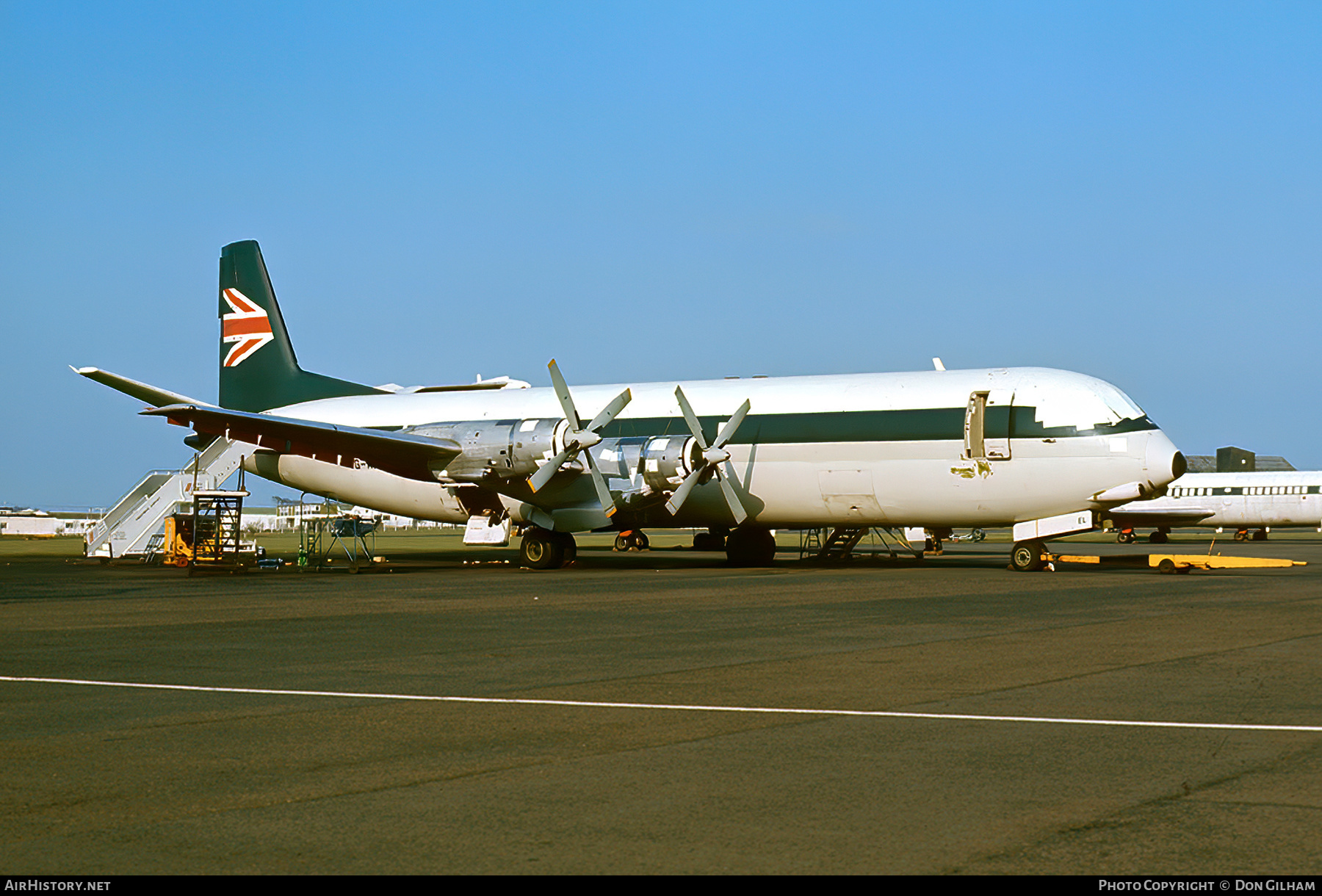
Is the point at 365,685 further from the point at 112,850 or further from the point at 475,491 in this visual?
the point at 475,491

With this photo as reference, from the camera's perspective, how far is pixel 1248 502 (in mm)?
61875

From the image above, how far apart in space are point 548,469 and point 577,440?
103 cm

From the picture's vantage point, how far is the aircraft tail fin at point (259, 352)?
1483 inches

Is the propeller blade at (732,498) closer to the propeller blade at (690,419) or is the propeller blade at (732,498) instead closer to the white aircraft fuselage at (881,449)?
the white aircraft fuselage at (881,449)

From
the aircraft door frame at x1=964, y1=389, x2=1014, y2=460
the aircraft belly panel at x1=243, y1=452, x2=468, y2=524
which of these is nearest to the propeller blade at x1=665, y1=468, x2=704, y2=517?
the aircraft door frame at x1=964, y1=389, x2=1014, y2=460

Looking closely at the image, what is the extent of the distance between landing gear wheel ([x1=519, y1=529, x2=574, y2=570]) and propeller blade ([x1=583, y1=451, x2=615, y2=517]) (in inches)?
83.5

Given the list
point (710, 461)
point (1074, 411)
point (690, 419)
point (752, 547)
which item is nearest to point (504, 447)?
point (690, 419)

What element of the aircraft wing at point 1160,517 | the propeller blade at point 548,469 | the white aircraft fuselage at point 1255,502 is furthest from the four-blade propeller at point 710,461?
the white aircraft fuselage at point 1255,502

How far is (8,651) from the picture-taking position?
1266 cm

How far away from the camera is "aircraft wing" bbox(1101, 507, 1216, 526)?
56.4 metres

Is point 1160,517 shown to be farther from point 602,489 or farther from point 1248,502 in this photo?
point 602,489

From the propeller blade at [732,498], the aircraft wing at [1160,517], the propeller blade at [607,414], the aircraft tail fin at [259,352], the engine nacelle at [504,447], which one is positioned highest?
the aircraft tail fin at [259,352]

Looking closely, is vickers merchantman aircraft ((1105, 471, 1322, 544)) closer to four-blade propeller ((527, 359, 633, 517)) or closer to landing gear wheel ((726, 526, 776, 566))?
landing gear wheel ((726, 526, 776, 566))

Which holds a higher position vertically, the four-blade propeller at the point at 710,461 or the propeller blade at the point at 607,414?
the propeller blade at the point at 607,414
